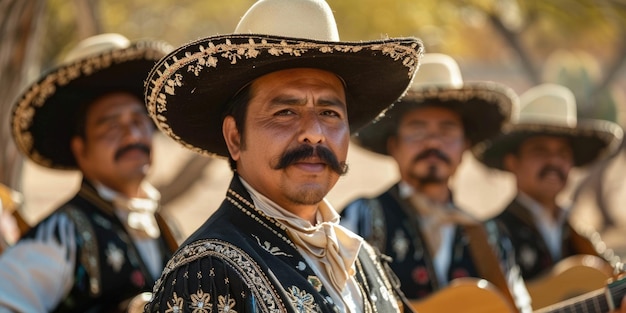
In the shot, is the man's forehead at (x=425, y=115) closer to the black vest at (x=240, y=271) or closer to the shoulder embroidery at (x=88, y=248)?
the shoulder embroidery at (x=88, y=248)

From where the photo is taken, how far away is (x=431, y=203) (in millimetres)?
6691

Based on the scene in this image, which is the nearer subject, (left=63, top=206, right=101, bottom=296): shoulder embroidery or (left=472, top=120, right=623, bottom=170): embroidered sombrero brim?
(left=63, top=206, right=101, bottom=296): shoulder embroidery

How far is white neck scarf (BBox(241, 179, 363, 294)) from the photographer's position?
12.3 feet

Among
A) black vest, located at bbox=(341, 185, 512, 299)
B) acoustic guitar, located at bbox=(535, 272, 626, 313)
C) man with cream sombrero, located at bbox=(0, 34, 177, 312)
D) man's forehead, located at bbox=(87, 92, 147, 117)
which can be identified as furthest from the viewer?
black vest, located at bbox=(341, 185, 512, 299)

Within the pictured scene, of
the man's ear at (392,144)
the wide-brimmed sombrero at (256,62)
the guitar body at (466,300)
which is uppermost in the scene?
the man's ear at (392,144)

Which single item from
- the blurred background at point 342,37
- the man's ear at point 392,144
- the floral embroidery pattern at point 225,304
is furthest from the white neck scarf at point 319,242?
the man's ear at point 392,144

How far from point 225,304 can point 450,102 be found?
11.7ft

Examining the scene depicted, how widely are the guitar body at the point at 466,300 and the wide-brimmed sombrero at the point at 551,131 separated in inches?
66.3

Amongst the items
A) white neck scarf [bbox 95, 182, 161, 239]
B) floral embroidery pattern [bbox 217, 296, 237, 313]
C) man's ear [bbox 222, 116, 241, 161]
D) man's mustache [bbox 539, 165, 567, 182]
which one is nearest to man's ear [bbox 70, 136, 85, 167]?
white neck scarf [bbox 95, 182, 161, 239]

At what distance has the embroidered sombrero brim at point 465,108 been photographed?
A: 6637 mm

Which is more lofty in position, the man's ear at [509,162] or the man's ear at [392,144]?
the man's ear at [509,162]

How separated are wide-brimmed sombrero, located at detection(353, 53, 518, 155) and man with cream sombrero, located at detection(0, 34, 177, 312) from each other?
1.28m

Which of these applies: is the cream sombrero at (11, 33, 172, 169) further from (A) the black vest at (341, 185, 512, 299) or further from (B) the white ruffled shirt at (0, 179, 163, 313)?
(A) the black vest at (341, 185, 512, 299)

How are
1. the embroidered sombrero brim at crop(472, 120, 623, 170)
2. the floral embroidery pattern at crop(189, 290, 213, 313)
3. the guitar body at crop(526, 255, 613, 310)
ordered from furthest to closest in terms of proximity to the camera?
the embroidered sombrero brim at crop(472, 120, 623, 170) < the guitar body at crop(526, 255, 613, 310) < the floral embroidery pattern at crop(189, 290, 213, 313)
